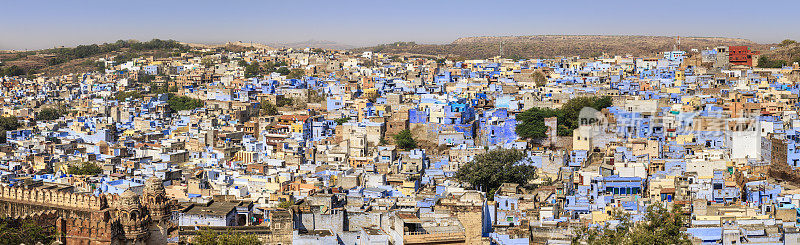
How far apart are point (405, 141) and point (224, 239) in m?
12.1

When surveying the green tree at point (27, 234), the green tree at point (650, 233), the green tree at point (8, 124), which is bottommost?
the green tree at point (8, 124)

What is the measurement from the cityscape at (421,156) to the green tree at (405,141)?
2.1 inches

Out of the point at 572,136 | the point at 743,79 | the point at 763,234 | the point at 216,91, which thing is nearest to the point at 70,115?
the point at 216,91

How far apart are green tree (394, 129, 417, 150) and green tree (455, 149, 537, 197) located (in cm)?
496

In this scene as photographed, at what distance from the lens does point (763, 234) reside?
34.0 feet

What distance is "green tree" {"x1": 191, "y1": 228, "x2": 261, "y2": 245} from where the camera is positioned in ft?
29.7

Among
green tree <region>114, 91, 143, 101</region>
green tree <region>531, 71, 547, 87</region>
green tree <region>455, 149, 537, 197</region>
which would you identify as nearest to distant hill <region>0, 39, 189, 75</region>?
green tree <region>114, 91, 143, 101</region>

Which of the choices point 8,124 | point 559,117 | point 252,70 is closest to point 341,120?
point 559,117

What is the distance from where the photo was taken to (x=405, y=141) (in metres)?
21.0

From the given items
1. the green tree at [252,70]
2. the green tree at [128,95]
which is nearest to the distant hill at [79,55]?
the green tree at [252,70]

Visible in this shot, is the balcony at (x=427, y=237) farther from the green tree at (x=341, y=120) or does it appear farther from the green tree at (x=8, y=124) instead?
the green tree at (x=8, y=124)

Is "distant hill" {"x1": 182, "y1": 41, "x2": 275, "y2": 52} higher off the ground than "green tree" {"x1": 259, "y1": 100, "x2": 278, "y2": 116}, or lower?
higher

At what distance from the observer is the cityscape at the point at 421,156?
396 inches

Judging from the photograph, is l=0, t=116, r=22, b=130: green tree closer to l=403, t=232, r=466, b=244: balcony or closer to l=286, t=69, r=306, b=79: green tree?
l=286, t=69, r=306, b=79: green tree
